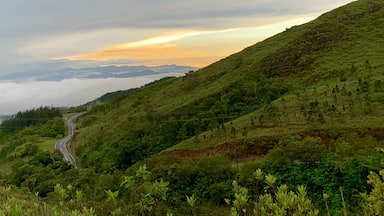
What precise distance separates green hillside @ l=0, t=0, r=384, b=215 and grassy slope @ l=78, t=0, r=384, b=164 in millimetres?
223

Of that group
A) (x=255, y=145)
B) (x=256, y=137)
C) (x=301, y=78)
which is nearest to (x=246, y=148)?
(x=255, y=145)

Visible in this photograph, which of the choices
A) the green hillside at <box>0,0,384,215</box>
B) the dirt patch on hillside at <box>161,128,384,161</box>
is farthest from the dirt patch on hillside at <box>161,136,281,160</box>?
the green hillside at <box>0,0,384,215</box>

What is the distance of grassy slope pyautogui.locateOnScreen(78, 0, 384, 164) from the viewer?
42812mm

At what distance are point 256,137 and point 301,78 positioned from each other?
26055 millimetres

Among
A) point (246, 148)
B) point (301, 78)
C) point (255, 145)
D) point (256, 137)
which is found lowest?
point (246, 148)

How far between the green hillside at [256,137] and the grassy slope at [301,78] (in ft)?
0.73

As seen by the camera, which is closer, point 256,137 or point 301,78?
point 256,137

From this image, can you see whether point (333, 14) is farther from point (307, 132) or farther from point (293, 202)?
point (293, 202)

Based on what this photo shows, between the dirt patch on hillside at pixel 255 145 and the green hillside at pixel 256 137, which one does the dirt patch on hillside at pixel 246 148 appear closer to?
the dirt patch on hillside at pixel 255 145

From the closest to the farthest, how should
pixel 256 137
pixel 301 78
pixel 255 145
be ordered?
pixel 255 145
pixel 256 137
pixel 301 78

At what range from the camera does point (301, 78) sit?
65000 mm

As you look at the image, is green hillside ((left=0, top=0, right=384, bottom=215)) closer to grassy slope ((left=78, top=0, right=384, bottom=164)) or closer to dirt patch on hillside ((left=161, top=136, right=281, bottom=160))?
dirt patch on hillside ((left=161, top=136, right=281, bottom=160))

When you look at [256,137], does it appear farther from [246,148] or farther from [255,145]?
[246,148]

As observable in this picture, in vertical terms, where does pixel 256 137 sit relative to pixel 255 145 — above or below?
above
